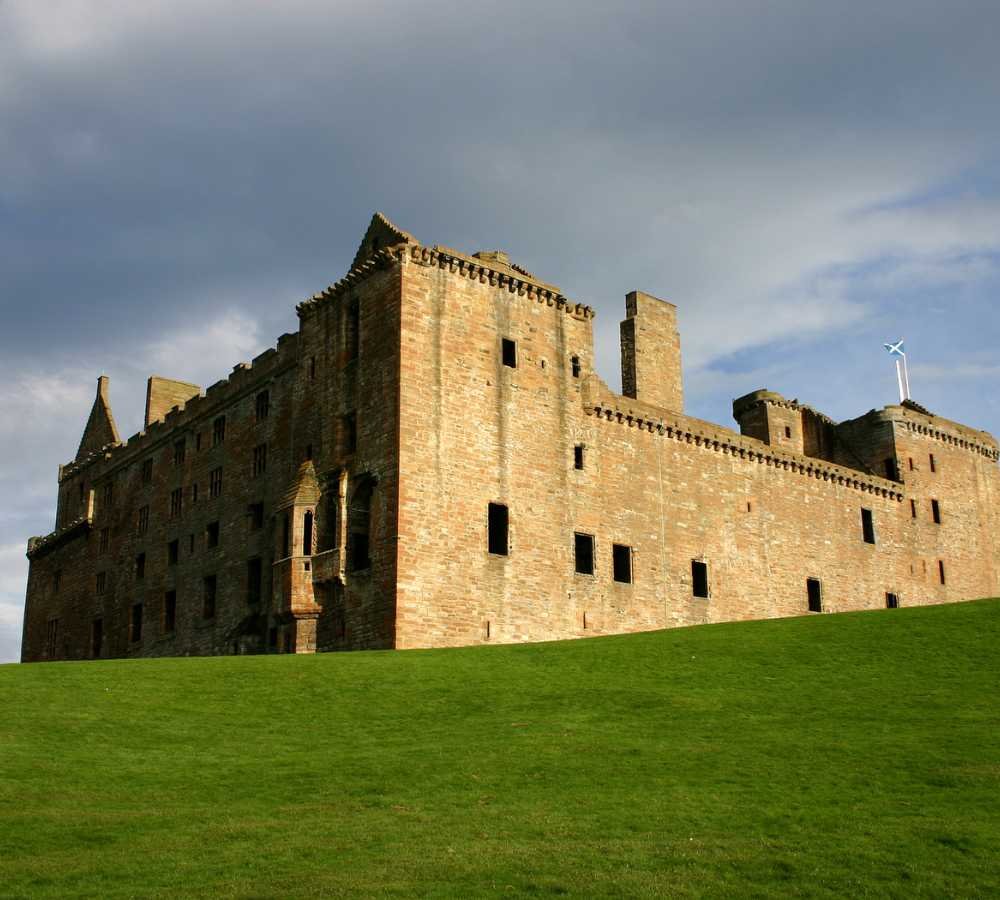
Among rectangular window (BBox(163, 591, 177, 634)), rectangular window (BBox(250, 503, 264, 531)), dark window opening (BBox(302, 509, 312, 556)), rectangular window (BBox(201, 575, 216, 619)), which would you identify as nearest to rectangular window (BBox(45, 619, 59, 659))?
rectangular window (BBox(163, 591, 177, 634))

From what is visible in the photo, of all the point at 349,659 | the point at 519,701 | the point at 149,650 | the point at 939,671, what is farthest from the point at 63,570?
the point at 939,671

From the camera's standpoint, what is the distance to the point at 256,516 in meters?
47.2

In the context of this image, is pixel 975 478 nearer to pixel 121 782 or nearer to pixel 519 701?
pixel 519 701

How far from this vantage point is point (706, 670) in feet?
93.4

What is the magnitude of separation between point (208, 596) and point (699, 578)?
1792 cm

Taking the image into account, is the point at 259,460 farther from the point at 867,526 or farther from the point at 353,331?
the point at 867,526

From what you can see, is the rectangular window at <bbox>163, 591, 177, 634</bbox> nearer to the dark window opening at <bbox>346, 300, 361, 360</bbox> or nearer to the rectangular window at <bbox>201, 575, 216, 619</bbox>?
the rectangular window at <bbox>201, 575, 216, 619</bbox>

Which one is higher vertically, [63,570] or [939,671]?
[63,570]

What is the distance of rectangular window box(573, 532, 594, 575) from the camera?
43.1 m

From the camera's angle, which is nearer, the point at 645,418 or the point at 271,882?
the point at 271,882

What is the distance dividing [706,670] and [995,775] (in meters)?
9.50

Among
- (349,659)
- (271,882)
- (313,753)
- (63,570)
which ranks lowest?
(271,882)

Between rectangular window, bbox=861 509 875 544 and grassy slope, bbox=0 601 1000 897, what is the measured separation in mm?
23159

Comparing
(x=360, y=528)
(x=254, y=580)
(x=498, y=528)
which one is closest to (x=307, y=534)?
(x=360, y=528)
